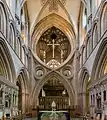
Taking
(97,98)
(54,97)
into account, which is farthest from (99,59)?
(54,97)

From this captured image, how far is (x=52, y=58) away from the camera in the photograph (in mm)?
35250

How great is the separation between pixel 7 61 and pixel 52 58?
16.5 meters

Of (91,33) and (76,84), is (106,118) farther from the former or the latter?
(76,84)

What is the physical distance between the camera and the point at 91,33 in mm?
20828

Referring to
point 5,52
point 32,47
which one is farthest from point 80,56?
point 5,52

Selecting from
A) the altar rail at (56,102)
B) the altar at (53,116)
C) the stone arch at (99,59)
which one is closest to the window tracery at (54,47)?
the altar rail at (56,102)

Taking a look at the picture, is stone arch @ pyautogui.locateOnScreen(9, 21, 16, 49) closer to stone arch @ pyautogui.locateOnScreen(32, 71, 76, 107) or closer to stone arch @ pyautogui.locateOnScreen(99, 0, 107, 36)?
stone arch @ pyautogui.locateOnScreen(99, 0, 107, 36)

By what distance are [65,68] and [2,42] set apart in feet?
48.0

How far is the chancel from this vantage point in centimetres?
1830

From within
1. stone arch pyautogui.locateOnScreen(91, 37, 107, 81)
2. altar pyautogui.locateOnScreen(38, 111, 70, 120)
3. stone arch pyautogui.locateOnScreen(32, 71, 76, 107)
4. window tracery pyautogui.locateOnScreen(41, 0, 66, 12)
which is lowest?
altar pyautogui.locateOnScreen(38, 111, 70, 120)

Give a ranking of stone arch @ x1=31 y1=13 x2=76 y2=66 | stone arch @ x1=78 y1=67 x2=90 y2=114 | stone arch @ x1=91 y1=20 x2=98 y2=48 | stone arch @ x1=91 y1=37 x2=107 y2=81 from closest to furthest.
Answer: stone arch @ x1=91 y1=37 x2=107 y2=81 → stone arch @ x1=91 y1=20 x2=98 y2=48 → stone arch @ x1=78 y1=67 x2=90 y2=114 → stone arch @ x1=31 y1=13 x2=76 y2=66

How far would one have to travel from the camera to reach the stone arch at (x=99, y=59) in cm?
1700

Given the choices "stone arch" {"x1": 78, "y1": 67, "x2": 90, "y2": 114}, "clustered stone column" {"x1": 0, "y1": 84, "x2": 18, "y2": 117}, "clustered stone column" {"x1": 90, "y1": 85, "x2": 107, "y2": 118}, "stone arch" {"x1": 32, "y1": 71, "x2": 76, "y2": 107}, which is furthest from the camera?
"stone arch" {"x1": 32, "y1": 71, "x2": 76, "y2": 107}

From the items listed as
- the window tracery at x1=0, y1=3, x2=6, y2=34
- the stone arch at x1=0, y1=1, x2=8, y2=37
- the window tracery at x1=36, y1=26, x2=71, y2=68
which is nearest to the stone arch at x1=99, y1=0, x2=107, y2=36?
the stone arch at x1=0, y1=1, x2=8, y2=37
